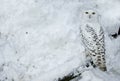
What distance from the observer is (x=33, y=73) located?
22.9 feet

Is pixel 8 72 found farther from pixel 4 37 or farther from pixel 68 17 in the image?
pixel 68 17

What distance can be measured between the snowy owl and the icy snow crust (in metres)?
0.27

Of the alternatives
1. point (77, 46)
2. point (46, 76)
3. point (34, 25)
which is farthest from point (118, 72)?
point (34, 25)

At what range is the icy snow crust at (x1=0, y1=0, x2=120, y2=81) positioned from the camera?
698 centimetres

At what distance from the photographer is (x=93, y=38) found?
700 centimetres

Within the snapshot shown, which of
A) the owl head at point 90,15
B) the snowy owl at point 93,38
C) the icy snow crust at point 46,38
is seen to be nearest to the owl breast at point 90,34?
the snowy owl at point 93,38

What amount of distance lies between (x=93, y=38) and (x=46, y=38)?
3.90 feet

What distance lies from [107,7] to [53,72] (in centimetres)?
253

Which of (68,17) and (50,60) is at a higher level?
(68,17)

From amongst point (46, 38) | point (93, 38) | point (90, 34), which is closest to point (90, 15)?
point (90, 34)

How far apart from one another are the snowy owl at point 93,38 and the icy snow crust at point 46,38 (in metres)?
0.27

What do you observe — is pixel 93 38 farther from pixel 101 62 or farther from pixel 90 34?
pixel 101 62

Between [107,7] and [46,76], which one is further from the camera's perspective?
[107,7]

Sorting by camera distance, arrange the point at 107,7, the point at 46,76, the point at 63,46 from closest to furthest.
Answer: the point at 46,76 < the point at 63,46 < the point at 107,7
